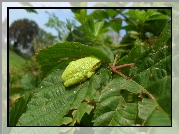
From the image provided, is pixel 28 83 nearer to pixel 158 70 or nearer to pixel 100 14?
pixel 100 14

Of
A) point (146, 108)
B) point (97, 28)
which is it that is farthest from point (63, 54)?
point (97, 28)

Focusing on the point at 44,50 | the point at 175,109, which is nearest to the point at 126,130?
the point at 175,109

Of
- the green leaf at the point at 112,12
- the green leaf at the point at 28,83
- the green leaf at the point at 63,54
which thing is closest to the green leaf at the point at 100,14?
the green leaf at the point at 112,12

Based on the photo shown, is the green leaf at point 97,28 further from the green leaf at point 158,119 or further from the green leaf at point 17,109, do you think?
the green leaf at point 158,119

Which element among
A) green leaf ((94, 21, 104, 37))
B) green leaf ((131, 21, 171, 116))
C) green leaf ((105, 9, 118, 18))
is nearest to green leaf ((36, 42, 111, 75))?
green leaf ((131, 21, 171, 116))

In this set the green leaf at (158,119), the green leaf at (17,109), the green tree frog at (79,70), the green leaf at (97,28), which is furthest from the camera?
the green leaf at (97,28)

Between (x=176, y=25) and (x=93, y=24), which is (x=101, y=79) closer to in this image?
(x=176, y=25)
